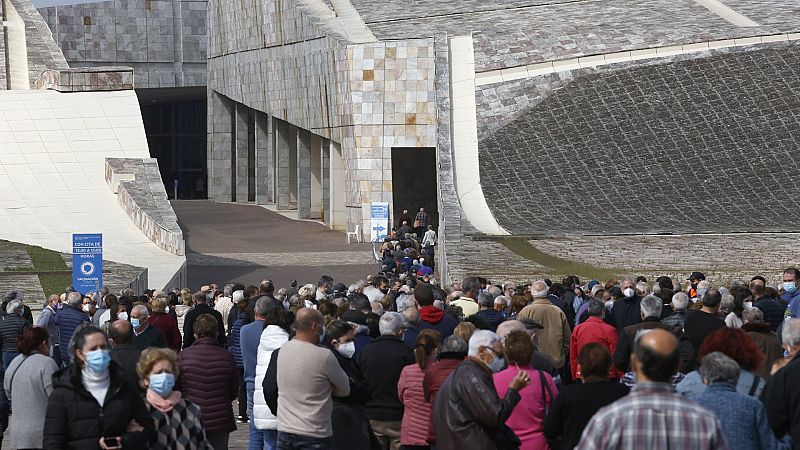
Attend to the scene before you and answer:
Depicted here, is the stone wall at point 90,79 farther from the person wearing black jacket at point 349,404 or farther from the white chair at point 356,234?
the person wearing black jacket at point 349,404

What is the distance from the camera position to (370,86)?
115 ft

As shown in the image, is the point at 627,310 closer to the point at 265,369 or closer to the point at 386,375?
the point at 386,375

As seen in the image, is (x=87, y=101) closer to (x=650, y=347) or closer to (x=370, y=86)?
(x=370, y=86)

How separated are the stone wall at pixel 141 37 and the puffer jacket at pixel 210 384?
46067 millimetres

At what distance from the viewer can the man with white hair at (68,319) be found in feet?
39.5

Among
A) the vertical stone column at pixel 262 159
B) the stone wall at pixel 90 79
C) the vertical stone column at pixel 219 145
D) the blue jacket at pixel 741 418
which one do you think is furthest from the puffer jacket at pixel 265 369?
the vertical stone column at pixel 219 145

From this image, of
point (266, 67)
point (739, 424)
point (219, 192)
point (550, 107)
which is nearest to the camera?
point (739, 424)

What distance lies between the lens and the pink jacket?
26.4ft

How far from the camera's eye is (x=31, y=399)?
744 cm

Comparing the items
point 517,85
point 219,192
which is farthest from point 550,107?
point 219,192

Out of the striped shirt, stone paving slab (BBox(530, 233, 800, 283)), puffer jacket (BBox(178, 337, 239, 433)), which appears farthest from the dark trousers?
stone paving slab (BBox(530, 233, 800, 283))

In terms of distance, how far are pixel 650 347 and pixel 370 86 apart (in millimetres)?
29938

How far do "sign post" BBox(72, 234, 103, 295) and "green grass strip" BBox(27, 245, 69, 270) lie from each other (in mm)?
4637

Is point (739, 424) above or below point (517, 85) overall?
below
